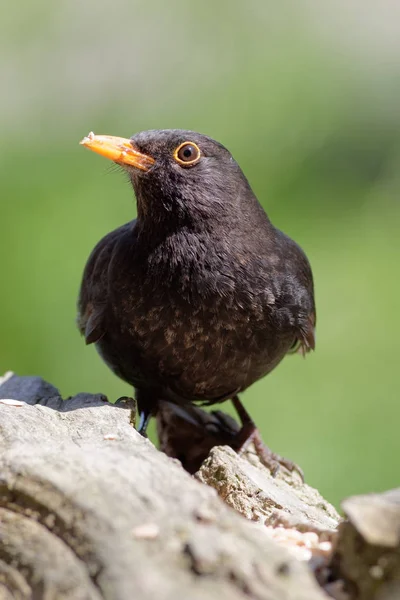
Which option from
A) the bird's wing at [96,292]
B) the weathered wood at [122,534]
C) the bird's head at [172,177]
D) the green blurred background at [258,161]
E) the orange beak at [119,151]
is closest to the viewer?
Answer: the weathered wood at [122,534]

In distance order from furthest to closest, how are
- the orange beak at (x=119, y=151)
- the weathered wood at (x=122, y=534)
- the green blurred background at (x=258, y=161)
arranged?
the green blurred background at (x=258, y=161)
the orange beak at (x=119, y=151)
the weathered wood at (x=122, y=534)

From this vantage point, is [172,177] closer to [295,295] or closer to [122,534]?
[295,295]

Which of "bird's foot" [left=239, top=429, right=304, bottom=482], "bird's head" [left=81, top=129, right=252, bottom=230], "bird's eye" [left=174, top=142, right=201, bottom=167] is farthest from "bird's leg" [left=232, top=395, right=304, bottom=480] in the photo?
"bird's eye" [left=174, top=142, right=201, bottom=167]

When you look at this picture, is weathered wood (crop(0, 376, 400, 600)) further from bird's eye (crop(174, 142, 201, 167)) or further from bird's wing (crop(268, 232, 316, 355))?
bird's eye (crop(174, 142, 201, 167))

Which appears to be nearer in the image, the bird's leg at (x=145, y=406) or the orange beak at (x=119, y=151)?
the orange beak at (x=119, y=151)

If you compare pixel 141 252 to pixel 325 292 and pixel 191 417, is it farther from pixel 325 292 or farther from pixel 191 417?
pixel 325 292

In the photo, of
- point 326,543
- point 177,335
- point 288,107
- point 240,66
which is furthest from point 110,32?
point 326,543

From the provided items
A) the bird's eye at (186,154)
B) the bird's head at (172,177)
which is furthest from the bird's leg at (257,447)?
the bird's eye at (186,154)

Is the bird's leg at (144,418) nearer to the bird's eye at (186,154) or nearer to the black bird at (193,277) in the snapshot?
the black bird at (193,277)
